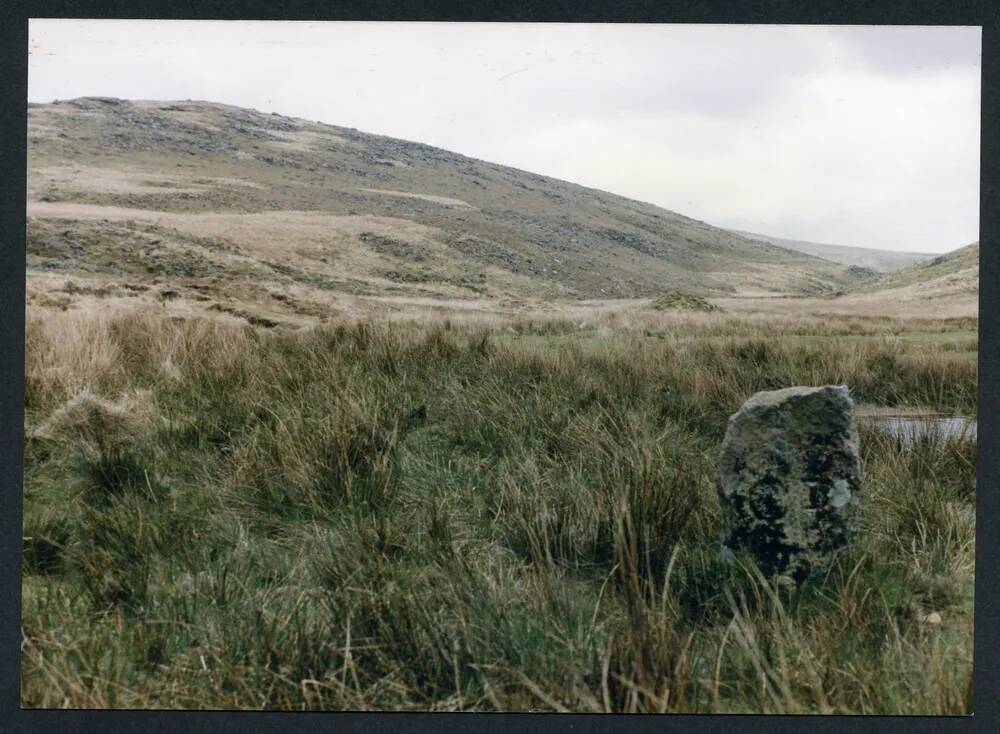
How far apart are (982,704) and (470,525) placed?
1.73m

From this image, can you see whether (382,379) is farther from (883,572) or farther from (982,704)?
(982,704)

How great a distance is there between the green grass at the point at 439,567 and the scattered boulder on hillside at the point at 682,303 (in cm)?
1189

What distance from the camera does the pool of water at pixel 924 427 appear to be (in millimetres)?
3259

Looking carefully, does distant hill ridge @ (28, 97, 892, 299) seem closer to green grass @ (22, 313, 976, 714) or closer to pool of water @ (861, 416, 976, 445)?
green grass @ (22, 313, 976, 714)

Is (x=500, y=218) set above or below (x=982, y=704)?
above

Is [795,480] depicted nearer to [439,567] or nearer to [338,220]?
[439,567]

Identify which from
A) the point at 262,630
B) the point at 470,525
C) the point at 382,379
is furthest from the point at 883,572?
the point at 382,379

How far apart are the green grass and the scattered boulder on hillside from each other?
1189 cm

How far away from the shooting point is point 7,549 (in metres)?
2.42

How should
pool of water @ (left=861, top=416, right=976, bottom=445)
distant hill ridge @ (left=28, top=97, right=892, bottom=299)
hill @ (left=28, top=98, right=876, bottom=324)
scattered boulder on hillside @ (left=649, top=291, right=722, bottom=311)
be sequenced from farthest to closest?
distant hill ridge @ (left=28, top=97, right=892, bottom=299) < hill @ (left=28, top=98, right=876, bottom=324) < scattered boulder on hillside @ (left=649, top=291, right=722, bottom=311) < pool of water @ (left=861, top=416, right=976, bottom=445)

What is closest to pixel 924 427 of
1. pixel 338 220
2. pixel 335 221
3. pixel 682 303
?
pixel 682 303

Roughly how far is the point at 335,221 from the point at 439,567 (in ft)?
87.0

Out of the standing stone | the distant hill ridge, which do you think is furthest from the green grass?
the distant hill ridge

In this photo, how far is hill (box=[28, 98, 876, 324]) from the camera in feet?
55.9
